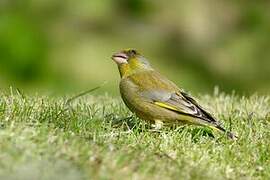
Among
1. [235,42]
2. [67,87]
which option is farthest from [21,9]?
[235,42]

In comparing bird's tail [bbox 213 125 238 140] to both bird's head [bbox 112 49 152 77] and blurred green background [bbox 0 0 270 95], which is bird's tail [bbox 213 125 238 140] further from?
blurred green background [bbox 0 0 270 95]

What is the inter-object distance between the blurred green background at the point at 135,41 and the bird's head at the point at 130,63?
771 centimetres

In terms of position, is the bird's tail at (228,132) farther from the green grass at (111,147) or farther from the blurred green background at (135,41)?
the blurred green background at (135,41)

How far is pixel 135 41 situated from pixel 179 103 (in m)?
12.2

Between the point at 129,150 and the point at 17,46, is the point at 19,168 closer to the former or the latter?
the point at 129,150

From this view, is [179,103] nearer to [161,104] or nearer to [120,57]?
[161,104]

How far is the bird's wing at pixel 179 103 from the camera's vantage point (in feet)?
23.0

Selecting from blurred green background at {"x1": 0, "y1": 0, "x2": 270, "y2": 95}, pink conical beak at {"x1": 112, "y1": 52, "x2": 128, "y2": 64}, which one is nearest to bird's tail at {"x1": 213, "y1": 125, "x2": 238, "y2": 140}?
pink conical beak at {"x1": 112, "y1": 52, "x2": 128, "y2": 64}

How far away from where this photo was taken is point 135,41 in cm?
1925

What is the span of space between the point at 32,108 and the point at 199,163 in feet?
5.21

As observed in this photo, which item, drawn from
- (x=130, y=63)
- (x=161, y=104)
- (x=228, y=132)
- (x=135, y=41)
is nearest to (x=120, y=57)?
(x=130, y=63)

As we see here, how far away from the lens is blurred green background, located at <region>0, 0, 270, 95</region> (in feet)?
54.5

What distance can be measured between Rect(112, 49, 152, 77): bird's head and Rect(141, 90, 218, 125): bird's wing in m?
0.49

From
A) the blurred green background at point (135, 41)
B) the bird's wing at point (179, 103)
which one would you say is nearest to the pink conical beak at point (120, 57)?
the bird's wing at point (179, 103)
